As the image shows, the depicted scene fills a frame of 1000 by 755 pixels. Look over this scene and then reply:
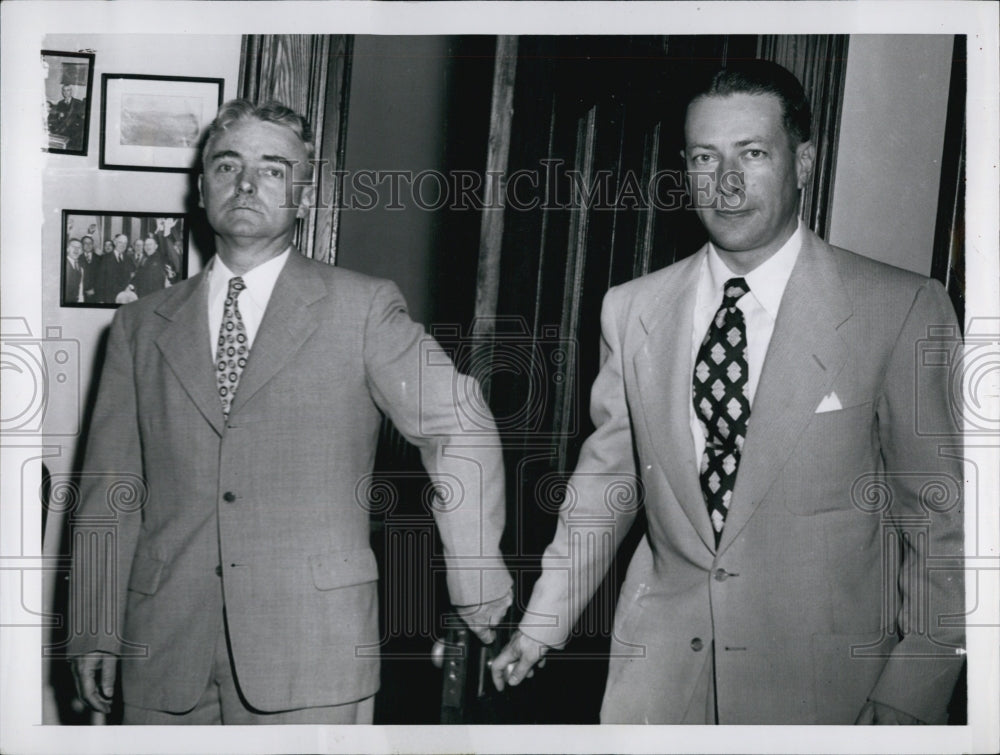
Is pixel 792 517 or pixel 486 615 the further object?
pixel 486 615

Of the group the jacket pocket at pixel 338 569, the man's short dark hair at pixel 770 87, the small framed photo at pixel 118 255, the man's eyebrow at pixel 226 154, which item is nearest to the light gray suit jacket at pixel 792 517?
the man's short dark hair at pixel 770 87

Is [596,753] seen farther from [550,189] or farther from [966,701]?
[550,189]

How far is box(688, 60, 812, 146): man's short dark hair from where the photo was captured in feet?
6.58

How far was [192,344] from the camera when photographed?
203 cm

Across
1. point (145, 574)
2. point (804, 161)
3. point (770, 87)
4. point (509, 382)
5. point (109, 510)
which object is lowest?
point (145, 574)

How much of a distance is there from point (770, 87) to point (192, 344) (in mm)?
1300

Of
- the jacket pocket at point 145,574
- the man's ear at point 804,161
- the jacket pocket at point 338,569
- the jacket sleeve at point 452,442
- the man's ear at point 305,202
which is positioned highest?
the man's ear at point 804,161

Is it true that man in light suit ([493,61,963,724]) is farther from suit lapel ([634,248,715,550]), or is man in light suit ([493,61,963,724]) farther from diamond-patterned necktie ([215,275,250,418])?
diamond-patterned necktie ([215,275,250,418])

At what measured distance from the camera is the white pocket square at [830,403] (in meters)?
1.94

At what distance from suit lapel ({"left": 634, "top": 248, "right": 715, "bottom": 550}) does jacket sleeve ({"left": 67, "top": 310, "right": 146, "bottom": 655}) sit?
106 cm

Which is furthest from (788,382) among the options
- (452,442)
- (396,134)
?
(396,134)

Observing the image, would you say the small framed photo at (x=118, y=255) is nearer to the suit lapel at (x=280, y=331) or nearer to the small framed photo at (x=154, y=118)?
the small framed photo at (x=154, y=118)

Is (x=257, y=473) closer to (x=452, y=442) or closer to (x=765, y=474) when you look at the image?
(x=452, y=442)

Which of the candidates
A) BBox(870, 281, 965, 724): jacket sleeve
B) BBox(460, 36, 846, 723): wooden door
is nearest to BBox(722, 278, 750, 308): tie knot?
BBox(460, 36, 846, 723): wooden door
